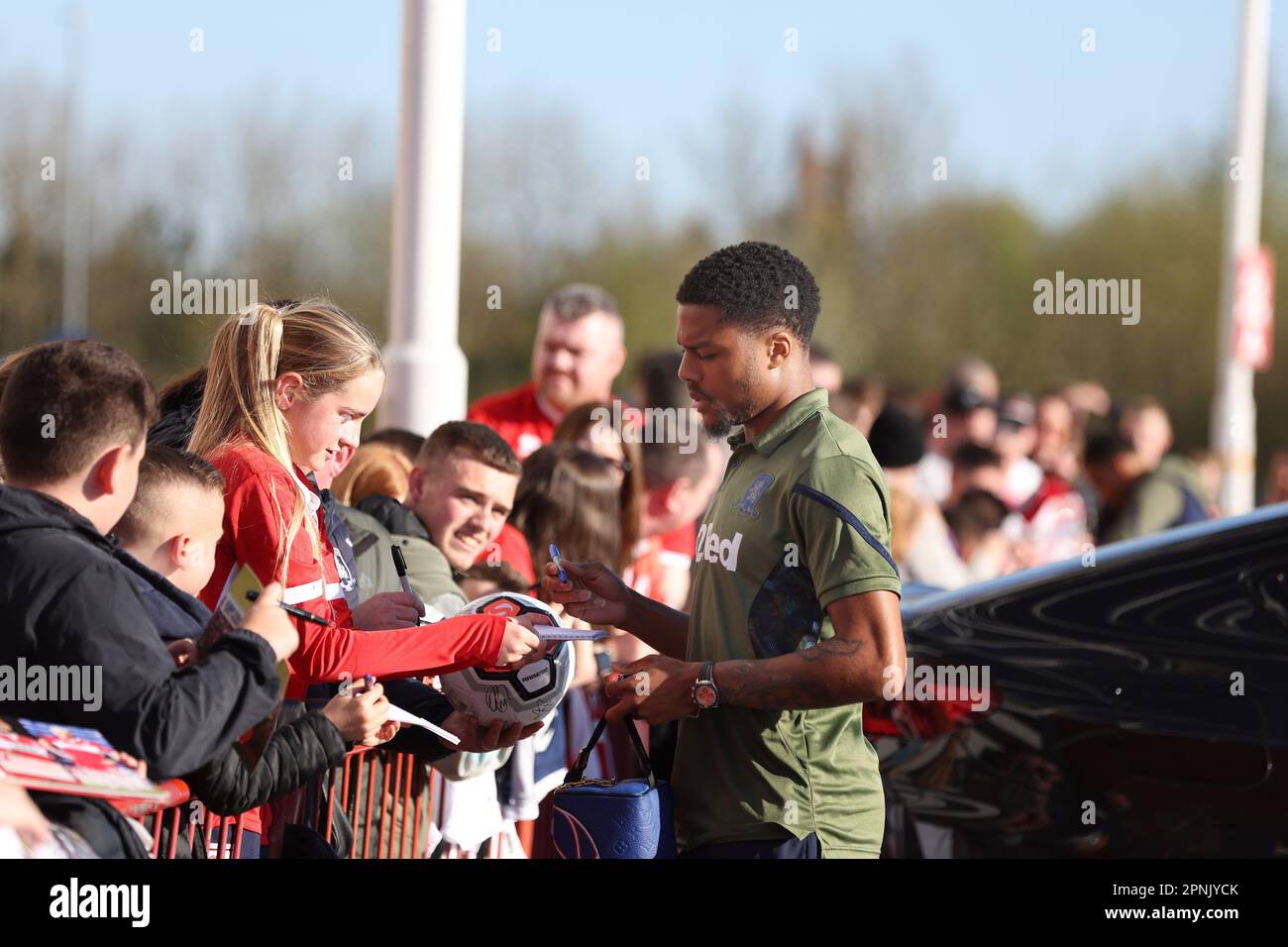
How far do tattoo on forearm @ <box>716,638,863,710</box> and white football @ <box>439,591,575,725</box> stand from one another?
2.14ft

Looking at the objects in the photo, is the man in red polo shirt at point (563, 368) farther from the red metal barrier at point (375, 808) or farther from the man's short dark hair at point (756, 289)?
the man's short dark hair at point (756, 289)

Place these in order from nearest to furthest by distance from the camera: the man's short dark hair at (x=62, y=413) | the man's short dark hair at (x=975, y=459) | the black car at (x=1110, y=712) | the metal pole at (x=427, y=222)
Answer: the man's short dark hair at (x=62, y=413) < the black car at (x=1110, y=712) < the metal pole at (x=427, y=222) < the man's short dark hair at (x=975, y=459)

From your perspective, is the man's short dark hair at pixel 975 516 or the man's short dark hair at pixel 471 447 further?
the man's short dark hair at pixel 975 516

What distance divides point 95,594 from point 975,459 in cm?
754

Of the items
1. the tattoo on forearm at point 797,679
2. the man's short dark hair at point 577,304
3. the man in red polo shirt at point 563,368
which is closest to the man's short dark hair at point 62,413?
the tattoo on forearm at point 797,679

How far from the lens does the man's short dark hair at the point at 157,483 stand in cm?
300

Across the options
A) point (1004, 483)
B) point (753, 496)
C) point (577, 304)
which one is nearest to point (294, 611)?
point (753, 496)

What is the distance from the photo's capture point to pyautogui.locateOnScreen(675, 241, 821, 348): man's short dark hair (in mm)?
3154

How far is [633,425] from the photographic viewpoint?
18.7 feet

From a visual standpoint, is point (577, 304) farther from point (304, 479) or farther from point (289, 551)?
point (289, 551)

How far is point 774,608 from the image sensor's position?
3.07 meters

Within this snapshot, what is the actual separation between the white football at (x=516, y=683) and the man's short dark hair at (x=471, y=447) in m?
Result: 0.81

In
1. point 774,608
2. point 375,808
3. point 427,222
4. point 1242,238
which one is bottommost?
point 375,808
